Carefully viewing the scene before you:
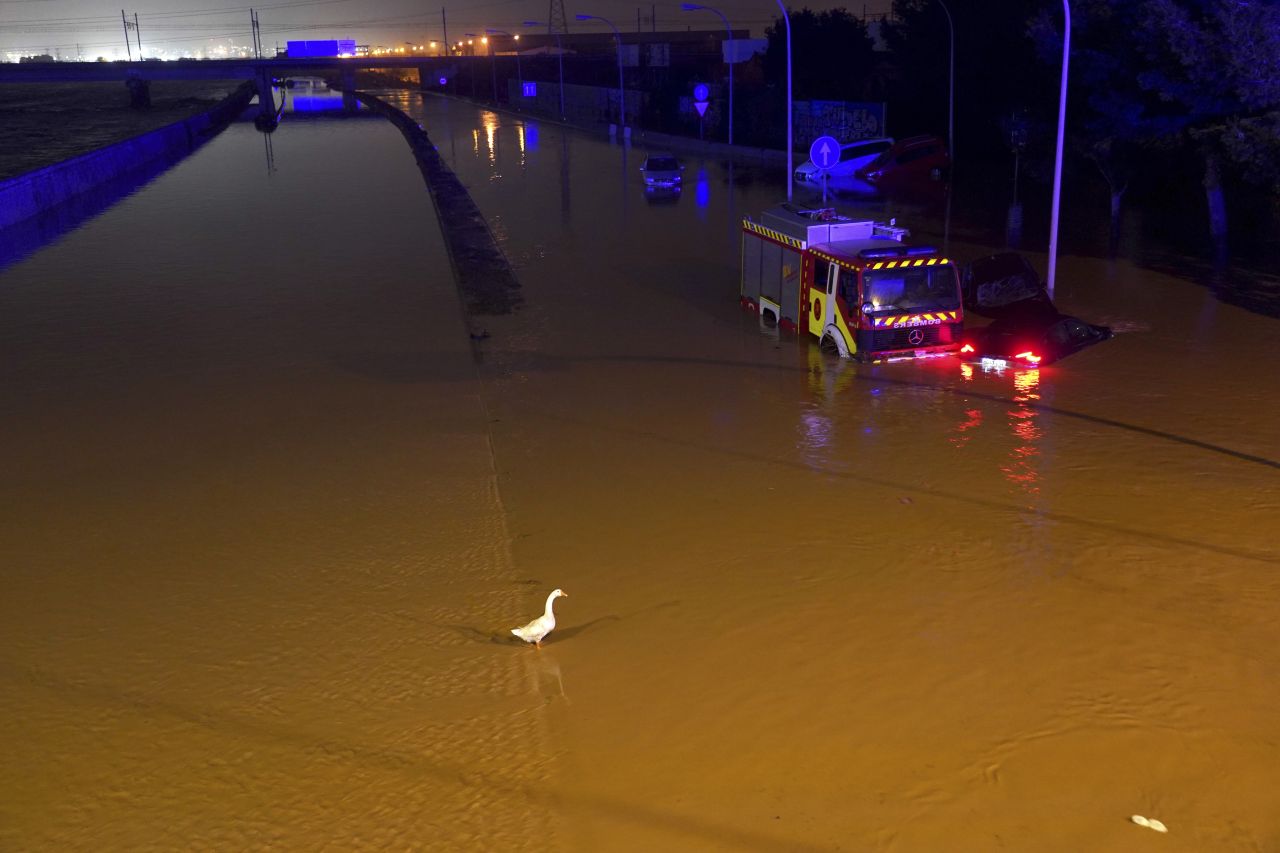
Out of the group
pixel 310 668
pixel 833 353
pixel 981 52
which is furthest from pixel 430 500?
pixel 981 52

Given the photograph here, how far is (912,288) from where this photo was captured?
1669cm

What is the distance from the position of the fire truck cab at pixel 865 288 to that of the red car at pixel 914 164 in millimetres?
24040

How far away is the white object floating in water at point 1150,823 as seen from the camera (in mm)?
6844

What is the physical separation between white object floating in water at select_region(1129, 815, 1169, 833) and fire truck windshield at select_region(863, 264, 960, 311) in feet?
34.2

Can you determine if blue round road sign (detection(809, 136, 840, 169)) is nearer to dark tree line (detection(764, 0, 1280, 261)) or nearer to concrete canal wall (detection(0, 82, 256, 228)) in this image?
dark tree line (detection(764, 0, 1280, 261))

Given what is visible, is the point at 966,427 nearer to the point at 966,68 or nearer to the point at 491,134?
the point at 966,68

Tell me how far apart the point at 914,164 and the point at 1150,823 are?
121 ft

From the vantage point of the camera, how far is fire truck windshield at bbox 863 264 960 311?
16.4 meters

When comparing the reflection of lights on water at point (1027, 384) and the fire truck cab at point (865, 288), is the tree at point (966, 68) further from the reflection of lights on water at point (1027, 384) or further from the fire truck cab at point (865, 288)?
the reflection of lights on water at point (1027, 384)

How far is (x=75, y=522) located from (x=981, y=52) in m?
41.1

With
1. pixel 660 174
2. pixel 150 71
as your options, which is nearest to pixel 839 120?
pixel 660 174

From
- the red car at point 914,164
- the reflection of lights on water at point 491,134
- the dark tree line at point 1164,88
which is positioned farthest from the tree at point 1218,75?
the reflection of lights on water at point 491,134

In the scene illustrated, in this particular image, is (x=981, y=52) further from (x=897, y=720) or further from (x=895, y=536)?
(x=897, y=720)

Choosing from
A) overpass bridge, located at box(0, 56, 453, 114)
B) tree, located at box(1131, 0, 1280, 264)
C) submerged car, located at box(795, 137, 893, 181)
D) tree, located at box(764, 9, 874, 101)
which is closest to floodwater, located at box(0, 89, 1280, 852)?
tree, located at box(1131, 0, 1280, 264)
